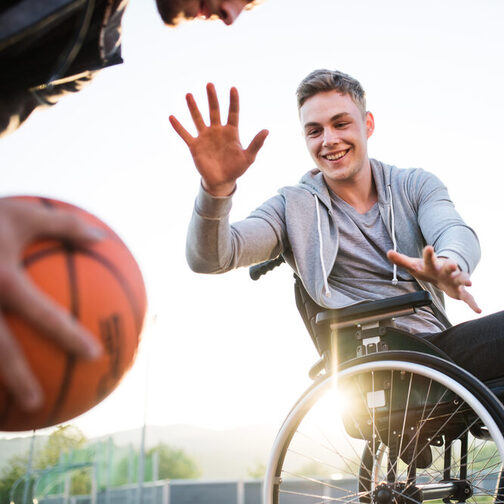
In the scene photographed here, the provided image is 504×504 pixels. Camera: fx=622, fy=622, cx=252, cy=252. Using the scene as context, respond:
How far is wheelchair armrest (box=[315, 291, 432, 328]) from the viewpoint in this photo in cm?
208

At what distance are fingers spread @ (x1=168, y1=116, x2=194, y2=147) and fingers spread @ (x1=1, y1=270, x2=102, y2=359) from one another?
120 centimetres

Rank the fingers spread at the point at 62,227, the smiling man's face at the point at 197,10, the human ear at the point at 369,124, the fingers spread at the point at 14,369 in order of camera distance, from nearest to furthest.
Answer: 1. the fingers spread at the point at 14,369
2. the fingers spread at the point at 62,227
3. the smiling man's face at the point at 197,10
4. the human ear at the point at 369,124

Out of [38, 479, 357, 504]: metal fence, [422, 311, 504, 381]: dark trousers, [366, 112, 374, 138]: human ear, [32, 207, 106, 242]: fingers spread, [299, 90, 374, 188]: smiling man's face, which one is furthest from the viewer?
[38, 479, 357, 504]: metal fence

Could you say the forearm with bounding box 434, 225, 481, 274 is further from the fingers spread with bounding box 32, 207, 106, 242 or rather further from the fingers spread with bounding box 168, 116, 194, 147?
the fingers spread with bounding box 32, 207, 106, 242

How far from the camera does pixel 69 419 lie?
129cm

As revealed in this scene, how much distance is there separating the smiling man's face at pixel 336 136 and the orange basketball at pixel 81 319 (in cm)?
164

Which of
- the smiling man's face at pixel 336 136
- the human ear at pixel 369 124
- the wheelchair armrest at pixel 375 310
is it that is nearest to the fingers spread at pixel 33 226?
the wheelchair armrest at pixel 375 310

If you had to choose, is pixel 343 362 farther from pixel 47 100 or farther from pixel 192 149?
pixel 47 100

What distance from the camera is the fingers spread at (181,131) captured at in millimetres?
2074

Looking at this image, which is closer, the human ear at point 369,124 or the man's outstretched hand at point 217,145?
the man's outstretched hand at point 217,145

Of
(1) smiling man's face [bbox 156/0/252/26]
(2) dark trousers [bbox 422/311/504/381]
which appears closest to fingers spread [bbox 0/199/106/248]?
(1) smiling man's face [bbox 156/0/252/26]

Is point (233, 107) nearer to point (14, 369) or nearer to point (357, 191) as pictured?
point (357, 191)

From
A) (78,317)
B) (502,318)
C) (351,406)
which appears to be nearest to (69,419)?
(78,317)

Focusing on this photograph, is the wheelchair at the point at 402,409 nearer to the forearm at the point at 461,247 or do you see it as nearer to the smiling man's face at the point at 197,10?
the forearm at the point at 461,247
